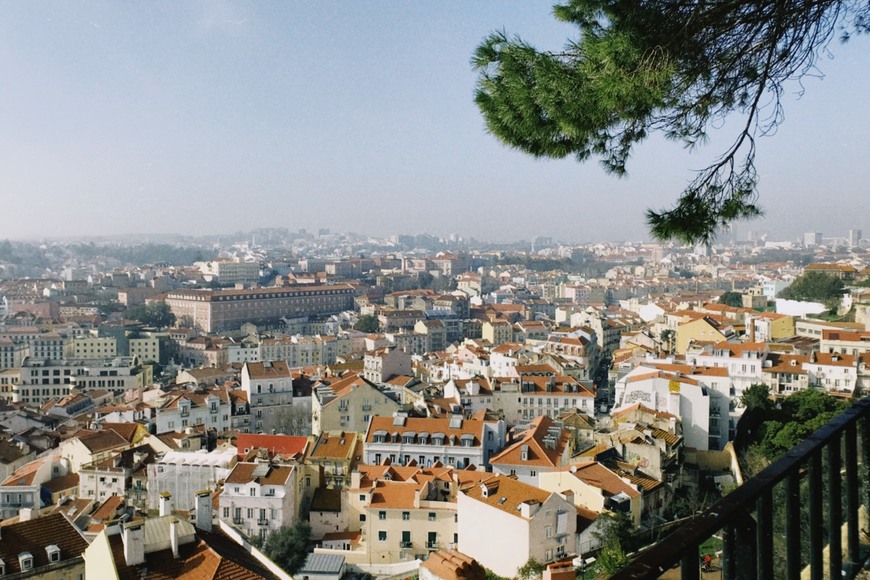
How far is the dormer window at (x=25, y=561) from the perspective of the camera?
25.3 ft

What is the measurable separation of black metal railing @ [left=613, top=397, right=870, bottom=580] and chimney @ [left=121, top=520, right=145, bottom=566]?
6.70m

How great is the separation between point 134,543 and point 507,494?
4805 mm

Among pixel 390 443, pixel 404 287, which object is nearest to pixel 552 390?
pixel 390 443

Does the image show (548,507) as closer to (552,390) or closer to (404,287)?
(552,390)

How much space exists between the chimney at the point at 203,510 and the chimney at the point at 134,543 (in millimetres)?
1651

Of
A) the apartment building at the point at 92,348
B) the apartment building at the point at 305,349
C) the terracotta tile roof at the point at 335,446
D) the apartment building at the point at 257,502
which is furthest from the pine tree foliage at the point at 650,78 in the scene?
the apartment building at the point at 92,348

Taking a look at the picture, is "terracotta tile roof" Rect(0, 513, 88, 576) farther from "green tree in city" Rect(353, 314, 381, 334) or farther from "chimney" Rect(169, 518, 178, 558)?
"green tree in city" Rect(353, 314, 381, 334)

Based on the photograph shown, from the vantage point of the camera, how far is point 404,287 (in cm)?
6228

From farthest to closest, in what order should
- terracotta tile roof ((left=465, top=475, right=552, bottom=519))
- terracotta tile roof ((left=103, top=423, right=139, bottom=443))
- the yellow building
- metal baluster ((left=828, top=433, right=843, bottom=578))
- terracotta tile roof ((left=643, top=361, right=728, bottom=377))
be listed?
the yellow building → terracotta tile roof ((left=643, top=361, right=728, bottom=377)) → terracotta tile roof ((left=103, top=423, right=139, bottom=443)) → terracotta tile roof ((left=465, top=475, right=552, bottom=519)) → metal baluster ((left=828, top=433, right=843, bottom=578))

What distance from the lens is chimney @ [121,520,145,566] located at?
272 inches

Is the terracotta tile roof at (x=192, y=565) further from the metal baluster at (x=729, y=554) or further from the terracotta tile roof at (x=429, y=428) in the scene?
the metal baluster at (x=729, y=554)

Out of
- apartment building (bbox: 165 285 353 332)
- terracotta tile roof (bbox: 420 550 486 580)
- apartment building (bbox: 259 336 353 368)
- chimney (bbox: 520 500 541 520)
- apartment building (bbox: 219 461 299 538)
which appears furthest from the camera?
apartment building (bbox: 165 285 353 332)

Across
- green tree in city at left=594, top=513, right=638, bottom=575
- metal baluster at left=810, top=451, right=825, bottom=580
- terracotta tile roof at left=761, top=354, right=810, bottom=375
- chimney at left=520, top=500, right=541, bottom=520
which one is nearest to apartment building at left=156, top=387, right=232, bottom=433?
chimney at left=520, top=500, right=541, bottom=520

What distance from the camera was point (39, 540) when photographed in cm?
812
